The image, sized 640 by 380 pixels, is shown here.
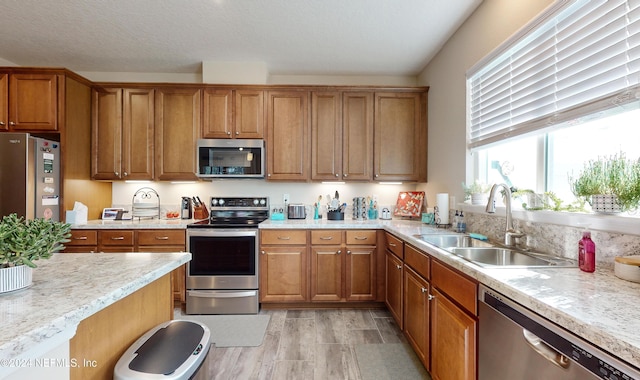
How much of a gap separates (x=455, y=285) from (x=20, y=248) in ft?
5.76

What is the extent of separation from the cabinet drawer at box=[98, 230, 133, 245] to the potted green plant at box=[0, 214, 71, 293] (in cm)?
230

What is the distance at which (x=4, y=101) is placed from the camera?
9.41ft

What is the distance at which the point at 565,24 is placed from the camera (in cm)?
150

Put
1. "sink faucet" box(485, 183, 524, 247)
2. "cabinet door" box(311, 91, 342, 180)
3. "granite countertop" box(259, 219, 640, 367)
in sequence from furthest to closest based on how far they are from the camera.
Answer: "cabinet door" box(311, 91, 342, 180) < "sink faucet" box(485, 183, 524, 247) < "granite countertop" box(259, 219, 640, 367)

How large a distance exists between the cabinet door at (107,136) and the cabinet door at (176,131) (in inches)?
16.8

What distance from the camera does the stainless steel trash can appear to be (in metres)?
0.92

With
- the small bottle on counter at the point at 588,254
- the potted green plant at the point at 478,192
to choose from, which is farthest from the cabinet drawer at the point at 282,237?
the small bottle on counter at the point at 588,254

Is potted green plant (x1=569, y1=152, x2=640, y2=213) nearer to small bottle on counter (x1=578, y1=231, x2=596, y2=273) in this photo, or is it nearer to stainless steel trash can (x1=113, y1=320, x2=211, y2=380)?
small bottle on counter (x1=578, y1=231, x2=596, y2=273)

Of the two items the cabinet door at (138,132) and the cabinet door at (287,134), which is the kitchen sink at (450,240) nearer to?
the cabinet door at (287,134)

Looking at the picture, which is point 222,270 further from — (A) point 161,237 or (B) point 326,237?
(B) point 326,237

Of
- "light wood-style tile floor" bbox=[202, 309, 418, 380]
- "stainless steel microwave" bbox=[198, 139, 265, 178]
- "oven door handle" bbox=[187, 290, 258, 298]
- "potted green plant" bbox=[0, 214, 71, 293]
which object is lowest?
"light wood-style tile floor" bbox=[202, 309, 418, 380]

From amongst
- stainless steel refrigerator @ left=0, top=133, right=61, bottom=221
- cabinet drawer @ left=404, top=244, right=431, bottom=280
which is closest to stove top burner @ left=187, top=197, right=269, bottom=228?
stainless steel refrigerator @ left=0, top=133, right=61, bottom=221

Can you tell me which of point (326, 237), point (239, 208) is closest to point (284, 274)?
point (326, 237)

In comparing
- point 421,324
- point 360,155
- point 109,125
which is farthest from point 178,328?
point 109,125
